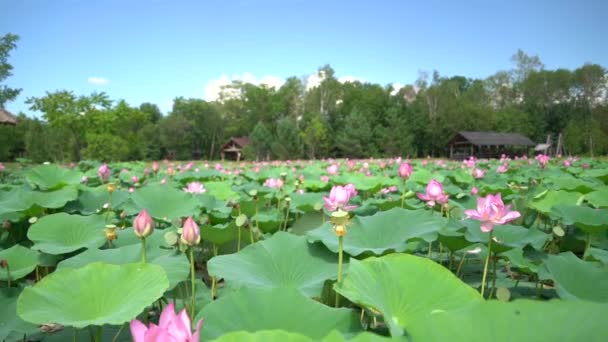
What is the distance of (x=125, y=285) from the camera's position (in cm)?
97

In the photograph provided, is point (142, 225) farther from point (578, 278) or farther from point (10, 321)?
point (578, 278)

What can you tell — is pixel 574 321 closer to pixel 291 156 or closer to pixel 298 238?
pixel 298 238

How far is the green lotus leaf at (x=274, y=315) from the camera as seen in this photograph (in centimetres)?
80

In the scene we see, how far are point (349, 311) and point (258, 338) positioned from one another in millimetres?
343

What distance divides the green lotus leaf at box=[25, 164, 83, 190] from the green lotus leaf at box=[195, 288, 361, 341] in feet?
9.36

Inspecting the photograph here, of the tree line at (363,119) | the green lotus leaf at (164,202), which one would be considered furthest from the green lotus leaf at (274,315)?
the tree line at (363,119)

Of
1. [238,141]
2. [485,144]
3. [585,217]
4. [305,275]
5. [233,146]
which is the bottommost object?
[305,275]

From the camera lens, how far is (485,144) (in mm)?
32750

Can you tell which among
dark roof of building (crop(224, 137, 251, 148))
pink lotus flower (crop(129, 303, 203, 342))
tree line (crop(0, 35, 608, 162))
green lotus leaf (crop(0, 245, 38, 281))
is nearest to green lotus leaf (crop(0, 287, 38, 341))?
green lotus leaf (crop(0, 245, 38, 281))

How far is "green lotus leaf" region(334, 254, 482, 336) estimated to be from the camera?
0.85 meters

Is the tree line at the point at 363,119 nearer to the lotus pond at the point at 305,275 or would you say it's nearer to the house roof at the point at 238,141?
the house roof at the point at 238,141

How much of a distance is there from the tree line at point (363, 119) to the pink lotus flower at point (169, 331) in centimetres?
2834

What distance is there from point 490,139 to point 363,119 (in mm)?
10342

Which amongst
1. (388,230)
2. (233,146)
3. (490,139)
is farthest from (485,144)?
(388,230)
